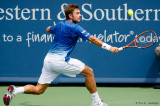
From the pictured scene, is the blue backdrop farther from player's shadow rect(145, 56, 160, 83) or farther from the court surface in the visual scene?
the court surface

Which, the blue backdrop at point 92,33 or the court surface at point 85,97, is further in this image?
the blue backdrop at point 92,33

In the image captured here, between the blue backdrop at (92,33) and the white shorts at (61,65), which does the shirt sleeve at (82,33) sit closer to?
the white shorts at (61,65)

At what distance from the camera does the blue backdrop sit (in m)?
7.70

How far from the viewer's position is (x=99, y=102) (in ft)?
17.5

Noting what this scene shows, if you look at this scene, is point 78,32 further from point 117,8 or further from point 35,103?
point 117,8

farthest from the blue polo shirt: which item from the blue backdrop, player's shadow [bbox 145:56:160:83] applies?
Answer: player's shadow [bbox 145:56:160:83]

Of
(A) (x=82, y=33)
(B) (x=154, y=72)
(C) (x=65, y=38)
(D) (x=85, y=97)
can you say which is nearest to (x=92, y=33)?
(B) (x=154, y=72)

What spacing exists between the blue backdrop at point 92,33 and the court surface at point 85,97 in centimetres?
36

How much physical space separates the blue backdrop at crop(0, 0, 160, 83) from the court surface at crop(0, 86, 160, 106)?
1.17ft

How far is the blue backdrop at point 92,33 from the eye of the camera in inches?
303

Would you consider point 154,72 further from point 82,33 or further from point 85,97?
point 82,33

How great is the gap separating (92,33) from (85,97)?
1695 mm

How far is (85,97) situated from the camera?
658 centimetres

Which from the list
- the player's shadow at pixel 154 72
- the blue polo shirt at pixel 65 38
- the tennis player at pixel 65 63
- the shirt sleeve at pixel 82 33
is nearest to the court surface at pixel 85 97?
the player's shadow at pixel 154 72
